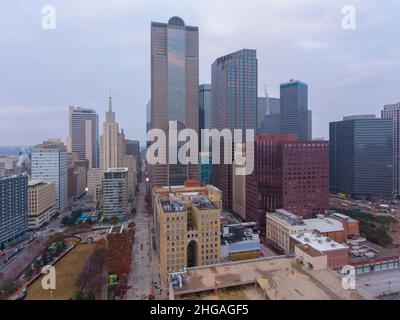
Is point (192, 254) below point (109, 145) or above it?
below

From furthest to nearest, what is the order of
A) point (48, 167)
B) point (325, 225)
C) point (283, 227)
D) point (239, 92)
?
point (239, 92) < point (48, 167) < point (325, 225) < point (283, 227)

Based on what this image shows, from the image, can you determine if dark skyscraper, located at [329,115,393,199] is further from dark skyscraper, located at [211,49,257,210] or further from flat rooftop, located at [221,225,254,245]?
flat rooftop, located at [221,225,254,245]

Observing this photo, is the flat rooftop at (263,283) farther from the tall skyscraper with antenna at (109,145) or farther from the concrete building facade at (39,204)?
the tall skyscraper with antenna at (109,145)

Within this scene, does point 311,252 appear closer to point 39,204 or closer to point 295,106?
point 39,204

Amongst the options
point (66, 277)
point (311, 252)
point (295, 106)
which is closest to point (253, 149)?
point (311, 252)

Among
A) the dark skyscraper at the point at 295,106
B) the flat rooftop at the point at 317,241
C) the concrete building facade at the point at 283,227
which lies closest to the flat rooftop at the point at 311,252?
the flat rooftop at the point at 317,241
